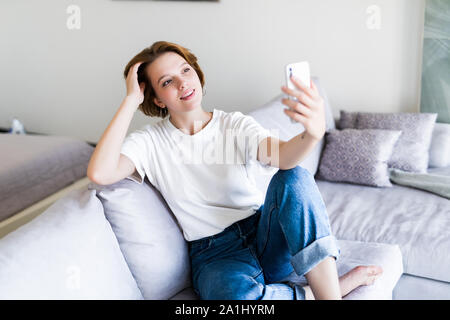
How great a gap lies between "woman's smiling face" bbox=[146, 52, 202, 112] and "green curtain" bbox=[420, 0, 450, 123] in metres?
1.41

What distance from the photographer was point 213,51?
302cm

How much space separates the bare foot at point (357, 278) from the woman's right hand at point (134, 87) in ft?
2.68

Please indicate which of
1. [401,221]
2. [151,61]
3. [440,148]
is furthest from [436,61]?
[151,61]

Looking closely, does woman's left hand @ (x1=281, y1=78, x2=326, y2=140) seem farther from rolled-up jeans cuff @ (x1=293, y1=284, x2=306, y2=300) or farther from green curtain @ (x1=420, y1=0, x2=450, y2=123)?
green curtain @ (x1=420, y1=0, x2=450, y2=123)

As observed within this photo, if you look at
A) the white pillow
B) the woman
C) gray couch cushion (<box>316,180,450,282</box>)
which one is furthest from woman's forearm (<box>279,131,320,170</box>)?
the white pillow

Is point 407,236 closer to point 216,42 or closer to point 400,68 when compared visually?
point 400,68

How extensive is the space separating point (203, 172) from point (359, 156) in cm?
100

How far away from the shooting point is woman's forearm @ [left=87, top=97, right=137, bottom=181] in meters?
1.37

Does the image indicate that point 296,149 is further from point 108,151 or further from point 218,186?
point 108,151

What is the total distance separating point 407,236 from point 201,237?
0.79 metres

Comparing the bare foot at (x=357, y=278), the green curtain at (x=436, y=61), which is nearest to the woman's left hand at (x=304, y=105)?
the bare foot at (x=357, y=278)

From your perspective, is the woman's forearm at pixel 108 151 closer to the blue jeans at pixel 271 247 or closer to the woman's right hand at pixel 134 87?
the woman's right hand at pixel 134 87

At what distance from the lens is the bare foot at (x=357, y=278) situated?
4.69 feet

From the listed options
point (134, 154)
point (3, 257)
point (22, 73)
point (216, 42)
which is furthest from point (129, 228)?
point (22, 73)
